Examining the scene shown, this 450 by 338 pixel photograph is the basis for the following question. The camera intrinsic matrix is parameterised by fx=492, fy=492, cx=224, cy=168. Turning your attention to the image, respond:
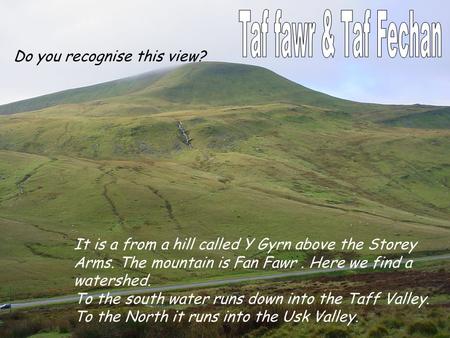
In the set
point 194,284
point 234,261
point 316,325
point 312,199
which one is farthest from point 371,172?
point 316,325

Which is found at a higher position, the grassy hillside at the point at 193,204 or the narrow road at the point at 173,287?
the narrow road at the point at 173,287

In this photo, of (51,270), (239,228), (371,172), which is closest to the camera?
(51,270)

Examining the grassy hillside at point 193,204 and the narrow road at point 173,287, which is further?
the grassy hillside at point 193,204

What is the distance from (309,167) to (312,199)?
5143 cm

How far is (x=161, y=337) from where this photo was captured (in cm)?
2606

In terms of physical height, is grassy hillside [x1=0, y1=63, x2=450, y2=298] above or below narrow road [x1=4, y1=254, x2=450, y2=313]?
below

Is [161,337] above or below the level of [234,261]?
above

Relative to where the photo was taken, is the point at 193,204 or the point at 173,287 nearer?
the point at 173,287

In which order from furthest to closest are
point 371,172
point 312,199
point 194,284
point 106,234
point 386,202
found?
point 371,172 → point 386,202 → point 312,199 → point 106,234 → point 194,284

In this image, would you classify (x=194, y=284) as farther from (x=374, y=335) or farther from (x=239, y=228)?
(x=374, y=335)

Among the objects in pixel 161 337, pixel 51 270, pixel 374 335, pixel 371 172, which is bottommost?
pixel 371 172

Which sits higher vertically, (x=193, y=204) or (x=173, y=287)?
(x=173, y=287)

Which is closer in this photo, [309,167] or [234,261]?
[234,261]

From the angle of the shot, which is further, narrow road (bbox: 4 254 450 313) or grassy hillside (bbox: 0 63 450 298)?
grassy hillside (bbox: 0 63 450 298)
